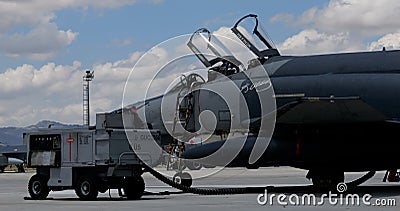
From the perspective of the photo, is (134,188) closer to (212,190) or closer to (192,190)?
(192,190)

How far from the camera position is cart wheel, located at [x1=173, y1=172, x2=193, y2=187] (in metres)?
21.6

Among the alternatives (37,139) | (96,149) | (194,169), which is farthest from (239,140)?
(37,139)

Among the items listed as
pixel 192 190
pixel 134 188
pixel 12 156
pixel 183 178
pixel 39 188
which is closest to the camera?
pixel 134 188

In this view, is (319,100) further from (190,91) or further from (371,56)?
(190,91)

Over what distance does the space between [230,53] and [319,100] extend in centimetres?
482

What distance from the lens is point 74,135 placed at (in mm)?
19109

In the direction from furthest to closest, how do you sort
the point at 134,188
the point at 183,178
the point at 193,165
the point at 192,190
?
1. the point at 183,178
2. the point at 193,165
3. the point at 192,190
4. the point at 134,188

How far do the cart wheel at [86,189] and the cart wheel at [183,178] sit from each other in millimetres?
3557

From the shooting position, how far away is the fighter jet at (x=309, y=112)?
19.2 m

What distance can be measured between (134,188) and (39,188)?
2.69 metres

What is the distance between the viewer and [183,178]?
21.7 m

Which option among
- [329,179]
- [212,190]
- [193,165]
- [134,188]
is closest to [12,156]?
[193,165]

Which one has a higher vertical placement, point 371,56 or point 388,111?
point 371,56

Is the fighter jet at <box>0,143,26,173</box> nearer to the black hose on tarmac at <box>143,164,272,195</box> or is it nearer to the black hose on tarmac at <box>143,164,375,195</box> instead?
the black hose on tarmac at <box>143,164,375,195</box>
